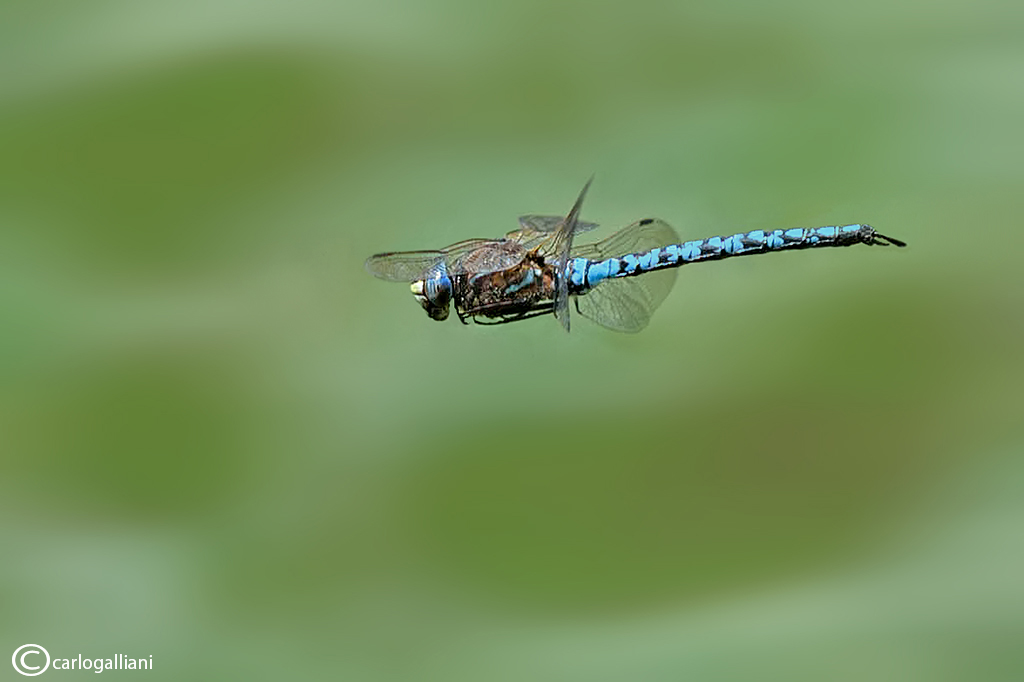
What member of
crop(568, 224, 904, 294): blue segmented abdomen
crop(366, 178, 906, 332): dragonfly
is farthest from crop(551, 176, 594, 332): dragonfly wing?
crop(568, 224, 904, 294): blue segmented abdomen

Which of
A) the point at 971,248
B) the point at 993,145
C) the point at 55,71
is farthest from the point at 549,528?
the point at 55,71

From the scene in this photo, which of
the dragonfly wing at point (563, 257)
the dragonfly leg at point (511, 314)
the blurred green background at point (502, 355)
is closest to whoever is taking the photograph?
the blurred green background at point (502, 355)

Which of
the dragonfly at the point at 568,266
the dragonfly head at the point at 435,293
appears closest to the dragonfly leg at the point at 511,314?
the dragonfly at the point at 568,266

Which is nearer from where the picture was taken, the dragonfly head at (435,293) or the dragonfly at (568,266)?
→ the dragonfly at (568,266)

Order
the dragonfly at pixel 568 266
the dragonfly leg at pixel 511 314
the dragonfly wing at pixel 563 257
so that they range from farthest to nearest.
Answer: the dragonfly leg at pixel 511 314, the dragonfly wing at pixel 563 257, the dragonfly at pixel 568 266

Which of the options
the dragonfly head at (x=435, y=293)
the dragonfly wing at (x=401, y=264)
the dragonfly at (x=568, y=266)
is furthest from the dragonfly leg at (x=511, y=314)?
the dragonfly wing at (x=401, y=264)

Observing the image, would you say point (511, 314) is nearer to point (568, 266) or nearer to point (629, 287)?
point (568, 266)

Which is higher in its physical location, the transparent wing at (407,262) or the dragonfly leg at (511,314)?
the transparent wing at (407,262)

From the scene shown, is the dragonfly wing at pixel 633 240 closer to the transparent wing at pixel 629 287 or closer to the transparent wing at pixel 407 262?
the transparent wing at pixel 629 287
